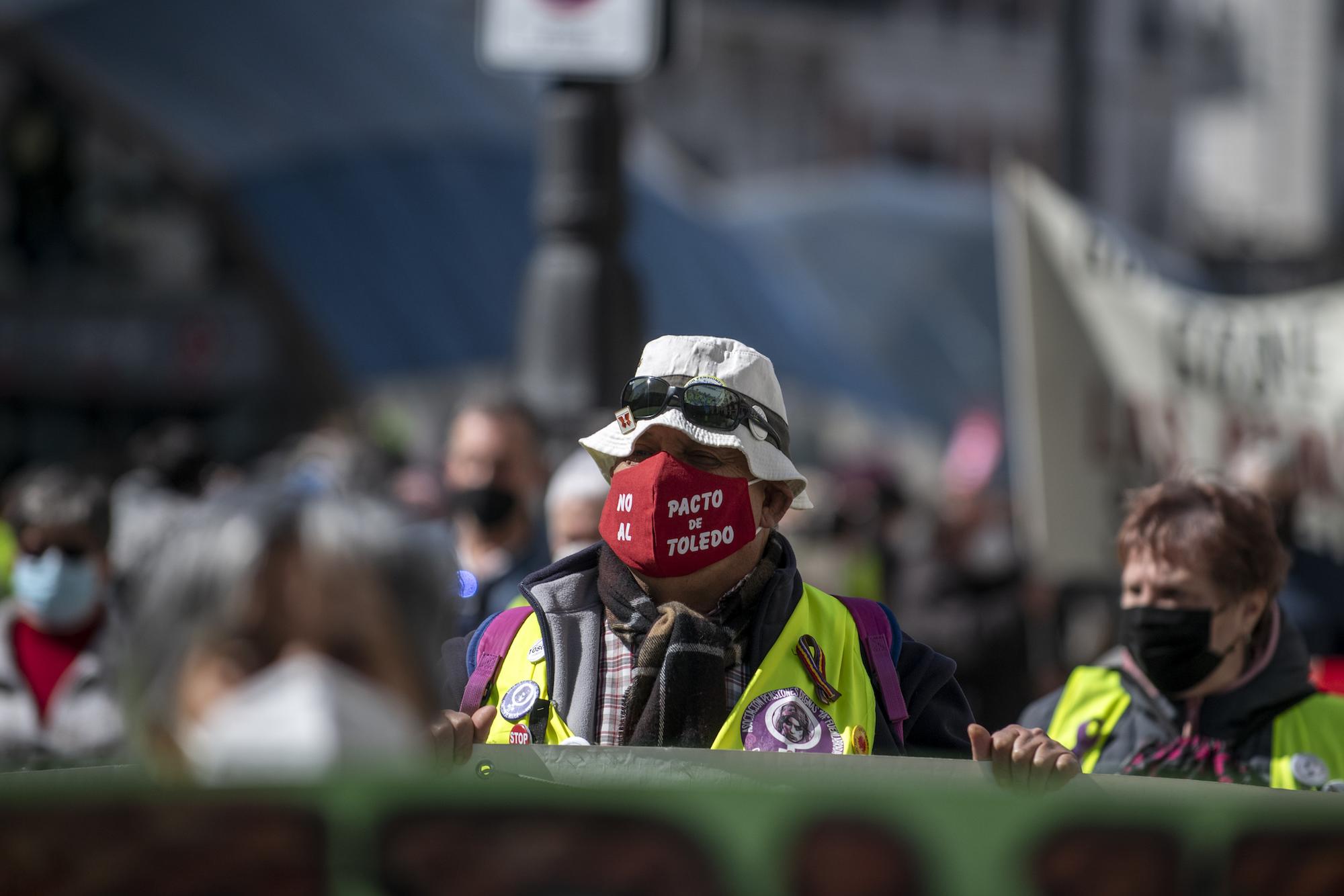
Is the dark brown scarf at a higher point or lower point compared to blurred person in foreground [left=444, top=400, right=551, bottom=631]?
lower

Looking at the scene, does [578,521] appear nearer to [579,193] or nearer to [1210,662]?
[1210,662]

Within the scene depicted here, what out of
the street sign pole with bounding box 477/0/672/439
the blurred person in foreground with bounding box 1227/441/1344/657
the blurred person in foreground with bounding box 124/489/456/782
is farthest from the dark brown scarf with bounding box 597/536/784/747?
the blurred person in foreground with bounding box 1227/441/1344/657

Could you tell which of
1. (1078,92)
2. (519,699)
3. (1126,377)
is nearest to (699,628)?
(519,699)

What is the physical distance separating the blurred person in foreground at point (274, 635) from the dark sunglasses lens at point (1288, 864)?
0.74m

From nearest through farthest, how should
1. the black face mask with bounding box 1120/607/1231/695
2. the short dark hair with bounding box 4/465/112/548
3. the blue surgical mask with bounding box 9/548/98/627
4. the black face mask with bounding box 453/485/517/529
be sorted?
1. the black face mask with bounding box 1120/607/1231/695
2. the blue surgical mask with bounding box 9/548/98/627
3. the short dark hair with bounding box 4/465/112/548
4. the black face mask with bounding box 453/485/517/529

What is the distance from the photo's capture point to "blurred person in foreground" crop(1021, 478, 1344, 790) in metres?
3.39

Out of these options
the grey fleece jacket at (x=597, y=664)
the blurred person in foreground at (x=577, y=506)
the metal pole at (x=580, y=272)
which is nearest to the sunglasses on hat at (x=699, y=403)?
the grey fleece jacket at (x=597, y=664)

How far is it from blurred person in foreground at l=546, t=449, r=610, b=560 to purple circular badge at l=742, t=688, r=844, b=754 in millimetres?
1762

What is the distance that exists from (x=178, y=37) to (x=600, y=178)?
480 inches

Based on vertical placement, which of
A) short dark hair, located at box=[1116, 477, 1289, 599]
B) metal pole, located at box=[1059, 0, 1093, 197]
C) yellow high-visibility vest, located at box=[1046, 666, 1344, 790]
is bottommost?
yellow high-visibility vest, located at box=[1046, 666, 1344, 790]

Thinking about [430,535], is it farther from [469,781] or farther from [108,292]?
[108,292]

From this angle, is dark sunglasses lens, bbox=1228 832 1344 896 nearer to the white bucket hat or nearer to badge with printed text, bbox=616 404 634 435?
the white bucket hat

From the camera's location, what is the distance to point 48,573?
4.75 m

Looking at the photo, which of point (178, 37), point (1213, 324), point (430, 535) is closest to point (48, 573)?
point (430, 535)
